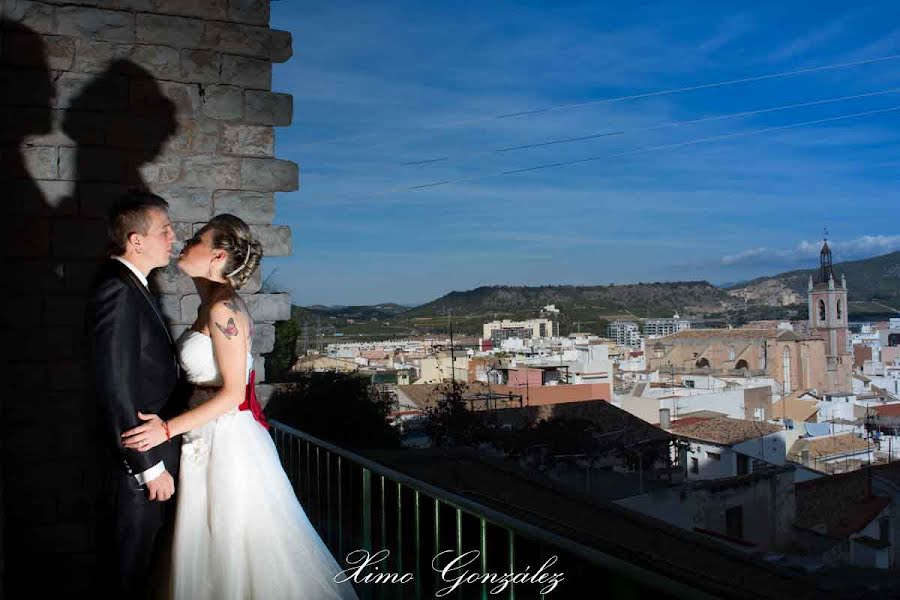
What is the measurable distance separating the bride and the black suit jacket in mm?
80

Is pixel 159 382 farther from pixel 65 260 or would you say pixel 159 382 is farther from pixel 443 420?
pixel 443 420

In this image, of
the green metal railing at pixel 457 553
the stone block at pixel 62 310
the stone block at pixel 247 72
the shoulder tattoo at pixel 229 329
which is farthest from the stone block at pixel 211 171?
the shoulder tattoo at pixel 229 329

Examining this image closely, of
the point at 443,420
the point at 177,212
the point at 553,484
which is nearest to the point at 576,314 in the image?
the point at 443,420

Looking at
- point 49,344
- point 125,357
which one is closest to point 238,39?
point 49,344

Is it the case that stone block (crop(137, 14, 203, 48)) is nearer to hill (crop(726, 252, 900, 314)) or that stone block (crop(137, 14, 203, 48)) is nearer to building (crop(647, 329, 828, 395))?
building (crop(647, 329, 828, 395))

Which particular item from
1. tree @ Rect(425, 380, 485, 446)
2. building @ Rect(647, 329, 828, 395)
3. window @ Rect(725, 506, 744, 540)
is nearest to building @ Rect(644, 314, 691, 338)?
building @ Rect(647, 329, 828, 395)

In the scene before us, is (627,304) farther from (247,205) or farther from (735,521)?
(247,205)

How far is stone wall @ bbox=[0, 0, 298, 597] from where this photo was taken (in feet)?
13.9

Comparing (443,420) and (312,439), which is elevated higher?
(312,439)

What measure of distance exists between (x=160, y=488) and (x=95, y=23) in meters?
3.08

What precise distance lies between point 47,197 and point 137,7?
118 centimetres

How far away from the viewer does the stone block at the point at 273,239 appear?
15.9 feet

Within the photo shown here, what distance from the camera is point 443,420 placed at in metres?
19.5

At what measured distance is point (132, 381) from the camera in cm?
241
